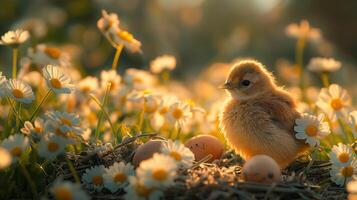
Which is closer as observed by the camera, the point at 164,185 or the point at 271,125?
the point at 164,185

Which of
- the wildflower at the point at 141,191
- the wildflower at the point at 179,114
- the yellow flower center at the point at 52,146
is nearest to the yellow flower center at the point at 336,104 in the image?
the wildflower at the point at 179,114

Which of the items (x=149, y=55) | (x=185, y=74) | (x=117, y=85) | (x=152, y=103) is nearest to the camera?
(x=152, y=103)

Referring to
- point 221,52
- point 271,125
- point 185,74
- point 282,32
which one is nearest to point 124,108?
point 271,125

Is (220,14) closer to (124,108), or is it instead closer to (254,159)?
(124,108)

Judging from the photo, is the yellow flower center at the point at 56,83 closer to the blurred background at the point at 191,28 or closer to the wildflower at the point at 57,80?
the wildflower at the point at 57,80

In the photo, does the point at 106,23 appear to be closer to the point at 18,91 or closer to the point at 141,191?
the point at 18,91

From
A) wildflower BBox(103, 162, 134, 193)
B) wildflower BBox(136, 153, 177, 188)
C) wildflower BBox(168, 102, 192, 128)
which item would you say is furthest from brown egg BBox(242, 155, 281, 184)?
wildflower BBox(168, 102, 192, 128)

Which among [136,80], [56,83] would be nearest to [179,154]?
[56,83]
